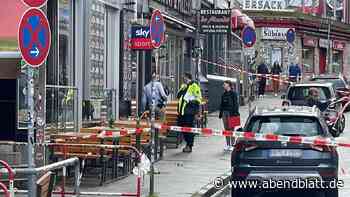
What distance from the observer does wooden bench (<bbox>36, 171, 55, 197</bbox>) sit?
7.62 m

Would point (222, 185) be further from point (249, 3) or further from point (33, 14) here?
point (249, 3)

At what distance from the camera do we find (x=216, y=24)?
952 inches

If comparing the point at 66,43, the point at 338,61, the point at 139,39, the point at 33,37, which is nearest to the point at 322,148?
the point at 33,37

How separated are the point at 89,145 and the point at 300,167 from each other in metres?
3.75

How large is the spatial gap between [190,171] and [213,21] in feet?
31.5

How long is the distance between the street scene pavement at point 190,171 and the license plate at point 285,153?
160cm

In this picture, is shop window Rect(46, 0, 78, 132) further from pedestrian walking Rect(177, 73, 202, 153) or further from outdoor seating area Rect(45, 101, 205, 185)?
pedestrian walking Rect(177, 73, 202, 153)

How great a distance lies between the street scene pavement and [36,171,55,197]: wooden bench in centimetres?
432

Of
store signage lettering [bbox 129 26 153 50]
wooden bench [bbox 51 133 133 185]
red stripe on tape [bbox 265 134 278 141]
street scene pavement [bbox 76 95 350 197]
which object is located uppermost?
store signage lettering [bbox 129 26 153 50]

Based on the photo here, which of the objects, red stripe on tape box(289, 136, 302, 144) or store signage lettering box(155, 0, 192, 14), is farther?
store signage lettering box(155, 0, 192, 14)

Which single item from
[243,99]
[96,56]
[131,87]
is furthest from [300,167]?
[243,99]

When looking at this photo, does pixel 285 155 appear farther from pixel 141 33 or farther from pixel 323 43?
pixel 323 43

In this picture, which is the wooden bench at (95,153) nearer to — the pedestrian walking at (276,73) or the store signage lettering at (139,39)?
the store signage lettering at (139,39)

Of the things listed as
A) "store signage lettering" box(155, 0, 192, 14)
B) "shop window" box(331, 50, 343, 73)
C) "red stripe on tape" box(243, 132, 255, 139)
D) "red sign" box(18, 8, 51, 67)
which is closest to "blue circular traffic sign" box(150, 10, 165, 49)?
"red stripe on tape" box(243, 132, 255, 139)
